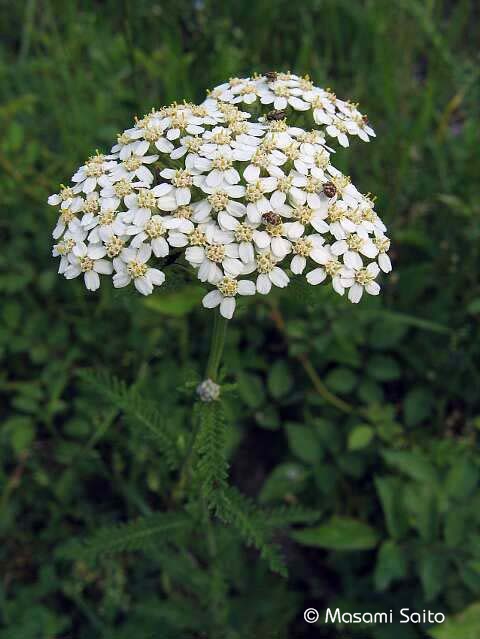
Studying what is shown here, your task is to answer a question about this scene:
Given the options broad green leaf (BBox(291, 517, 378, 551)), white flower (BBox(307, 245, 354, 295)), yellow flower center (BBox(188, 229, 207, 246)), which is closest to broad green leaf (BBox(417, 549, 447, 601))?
broad green leaf (BBox(291, 517, 378, 551))

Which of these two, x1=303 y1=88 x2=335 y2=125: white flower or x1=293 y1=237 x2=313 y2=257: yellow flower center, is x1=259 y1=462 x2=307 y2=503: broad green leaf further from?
x1=303 y1=88 x2=335 y2=125: white flower

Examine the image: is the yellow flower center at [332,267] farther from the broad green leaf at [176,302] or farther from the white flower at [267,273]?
the broad green leaf at [176,302]

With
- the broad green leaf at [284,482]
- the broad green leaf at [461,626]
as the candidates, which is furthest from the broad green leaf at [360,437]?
the broad green leaf at [461,626]

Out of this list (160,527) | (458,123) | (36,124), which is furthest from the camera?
(458,123)

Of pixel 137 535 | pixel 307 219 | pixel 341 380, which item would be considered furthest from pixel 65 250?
pixel 341 380

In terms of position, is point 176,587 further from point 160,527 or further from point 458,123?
point 458,123

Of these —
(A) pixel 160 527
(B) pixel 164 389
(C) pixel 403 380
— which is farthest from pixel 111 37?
(A) pixel 160 527
